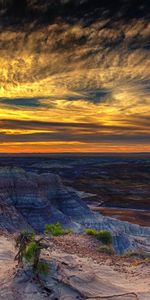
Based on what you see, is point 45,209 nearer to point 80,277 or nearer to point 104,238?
point 104,238

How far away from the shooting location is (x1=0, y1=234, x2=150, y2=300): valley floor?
1232 cm

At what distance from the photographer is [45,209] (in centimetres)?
4503

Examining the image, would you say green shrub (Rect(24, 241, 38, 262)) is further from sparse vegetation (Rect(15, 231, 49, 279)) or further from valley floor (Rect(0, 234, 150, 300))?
valley floor (Rect(0, 234, 150, 300))

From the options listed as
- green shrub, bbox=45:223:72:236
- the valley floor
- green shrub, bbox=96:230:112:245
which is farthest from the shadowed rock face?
the valley floor

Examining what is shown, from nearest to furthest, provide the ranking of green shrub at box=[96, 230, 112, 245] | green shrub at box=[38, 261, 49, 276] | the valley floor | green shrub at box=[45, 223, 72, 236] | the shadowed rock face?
the valley floor, green shrub at box=[38, 261, 49, 276], green shrub at box=[96, 230, 112, 245], green shrub at box=[45, 223, 72, 236], the shadowed rock face

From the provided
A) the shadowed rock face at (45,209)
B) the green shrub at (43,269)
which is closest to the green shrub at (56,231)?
the shadowed rock face at (45,209)

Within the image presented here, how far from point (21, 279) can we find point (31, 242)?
1387 mm

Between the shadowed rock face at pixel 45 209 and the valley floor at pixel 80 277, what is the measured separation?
58.1 ft

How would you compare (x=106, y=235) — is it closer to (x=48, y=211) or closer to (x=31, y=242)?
(x=31, y=242)

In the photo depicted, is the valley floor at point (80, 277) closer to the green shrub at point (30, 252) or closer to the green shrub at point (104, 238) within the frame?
the green shrub at point (30, 252)

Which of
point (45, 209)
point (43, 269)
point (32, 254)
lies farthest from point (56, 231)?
point (45, 209)

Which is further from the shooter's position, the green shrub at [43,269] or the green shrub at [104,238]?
the green shrub at [104,238]

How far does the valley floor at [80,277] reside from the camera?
485 inches

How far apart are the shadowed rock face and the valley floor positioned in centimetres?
1770
